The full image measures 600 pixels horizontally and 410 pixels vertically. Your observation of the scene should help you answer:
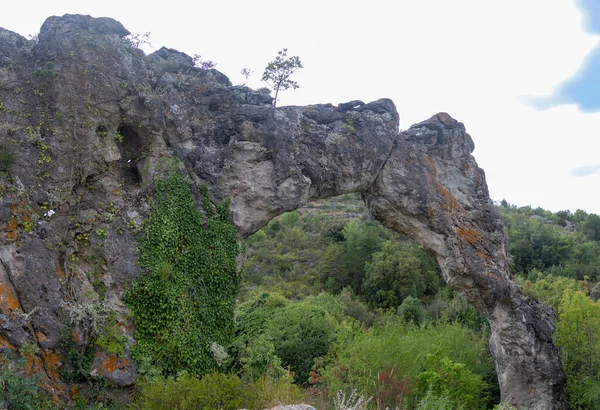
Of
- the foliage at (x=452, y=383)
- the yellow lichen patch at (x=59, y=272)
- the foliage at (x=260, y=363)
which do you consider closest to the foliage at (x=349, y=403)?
the foliage at (x=260, y=363)

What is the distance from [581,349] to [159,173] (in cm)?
1177

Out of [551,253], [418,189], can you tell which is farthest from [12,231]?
[551,253]

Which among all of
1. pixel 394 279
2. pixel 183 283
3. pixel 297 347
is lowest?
pixel 297 347

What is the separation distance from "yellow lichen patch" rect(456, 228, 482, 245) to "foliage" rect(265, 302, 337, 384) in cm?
460

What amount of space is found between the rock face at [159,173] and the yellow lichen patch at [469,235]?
1.4 inches

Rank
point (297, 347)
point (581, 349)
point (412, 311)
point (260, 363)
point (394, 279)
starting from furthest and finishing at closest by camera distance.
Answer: point (394, 279), point (412, 311), point (297, 347), point (581, 349), point (260, 363)

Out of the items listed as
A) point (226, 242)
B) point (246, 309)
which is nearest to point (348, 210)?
point (246, 309)

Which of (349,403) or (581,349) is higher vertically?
(581,349)

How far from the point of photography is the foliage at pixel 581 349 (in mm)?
12266

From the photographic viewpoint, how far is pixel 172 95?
33.1 feet

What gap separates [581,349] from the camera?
12.7m

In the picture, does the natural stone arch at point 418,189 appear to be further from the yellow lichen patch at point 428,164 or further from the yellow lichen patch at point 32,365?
the yellow lichen patch at point 32,365

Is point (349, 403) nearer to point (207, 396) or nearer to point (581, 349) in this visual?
point (207, 396)

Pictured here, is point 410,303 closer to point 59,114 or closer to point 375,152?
point 375,152
